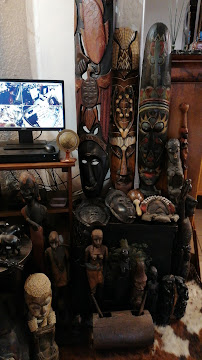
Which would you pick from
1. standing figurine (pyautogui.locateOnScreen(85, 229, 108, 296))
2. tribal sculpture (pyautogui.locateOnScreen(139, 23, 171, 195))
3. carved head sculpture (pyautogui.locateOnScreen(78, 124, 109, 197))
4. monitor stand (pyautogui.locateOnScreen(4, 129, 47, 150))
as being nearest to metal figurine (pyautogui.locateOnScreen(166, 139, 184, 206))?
tribal sculpture (pyautogui.locateOnScreen(139, 23, 171, 195))

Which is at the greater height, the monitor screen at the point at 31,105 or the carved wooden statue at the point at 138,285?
the monitor screen at the point at 31,105

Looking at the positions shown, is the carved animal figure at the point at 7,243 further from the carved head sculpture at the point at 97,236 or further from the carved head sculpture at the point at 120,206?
the carved head sculpture at the point at 120,206

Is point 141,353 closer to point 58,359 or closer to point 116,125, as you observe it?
point 58,359

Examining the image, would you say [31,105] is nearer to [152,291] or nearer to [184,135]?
[184,135]

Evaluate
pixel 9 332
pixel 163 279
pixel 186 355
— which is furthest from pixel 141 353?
pixel 9 332

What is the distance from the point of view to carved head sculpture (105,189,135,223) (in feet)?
5.17

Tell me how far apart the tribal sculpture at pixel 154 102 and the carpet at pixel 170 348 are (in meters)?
0.82

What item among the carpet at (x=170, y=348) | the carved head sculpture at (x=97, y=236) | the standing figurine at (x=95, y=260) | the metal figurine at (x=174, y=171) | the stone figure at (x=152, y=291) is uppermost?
the metal figurine at (x=174, y=171)

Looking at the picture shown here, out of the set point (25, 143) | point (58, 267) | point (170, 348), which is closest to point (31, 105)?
point (25, 143)

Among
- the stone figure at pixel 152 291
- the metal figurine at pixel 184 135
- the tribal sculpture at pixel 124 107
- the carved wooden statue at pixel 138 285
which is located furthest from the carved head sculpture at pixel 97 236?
the metal figurine at pixel 184 135

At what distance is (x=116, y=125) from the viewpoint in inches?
70.1

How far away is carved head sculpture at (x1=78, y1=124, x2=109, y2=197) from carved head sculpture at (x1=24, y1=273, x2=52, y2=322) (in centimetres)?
73

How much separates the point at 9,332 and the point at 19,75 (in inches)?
68.3

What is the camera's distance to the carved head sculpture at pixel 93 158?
1.73 metres
